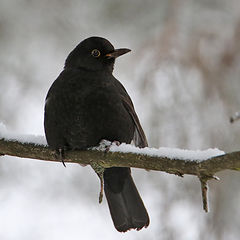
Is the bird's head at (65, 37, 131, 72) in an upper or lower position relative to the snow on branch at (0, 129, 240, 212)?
upper

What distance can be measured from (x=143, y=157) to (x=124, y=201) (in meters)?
1.35

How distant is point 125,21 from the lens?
20.0ft

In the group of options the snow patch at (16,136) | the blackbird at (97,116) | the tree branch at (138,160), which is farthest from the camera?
the blackbird at (97,116)

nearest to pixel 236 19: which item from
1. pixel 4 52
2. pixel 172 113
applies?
pixel 172 113

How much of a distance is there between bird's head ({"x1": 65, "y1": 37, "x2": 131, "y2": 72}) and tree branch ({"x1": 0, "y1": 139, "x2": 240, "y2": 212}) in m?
0.95

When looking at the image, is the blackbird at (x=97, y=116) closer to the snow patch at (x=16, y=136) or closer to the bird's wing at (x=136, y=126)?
the bird's wing at (x=136, y=126)

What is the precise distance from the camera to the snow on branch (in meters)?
3.23

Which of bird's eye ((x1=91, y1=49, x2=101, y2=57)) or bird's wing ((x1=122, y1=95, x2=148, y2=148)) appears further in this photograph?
bird's eye ((x1=91, y1=49, x2=101, y2=57))

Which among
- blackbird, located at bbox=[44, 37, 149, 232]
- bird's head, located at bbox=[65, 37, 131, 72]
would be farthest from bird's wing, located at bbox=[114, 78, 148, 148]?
bird's head, located at bbox=[65, 37, 131, 72]

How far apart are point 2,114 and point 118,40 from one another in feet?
5.20

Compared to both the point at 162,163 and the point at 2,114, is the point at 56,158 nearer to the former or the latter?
the point at 162,163

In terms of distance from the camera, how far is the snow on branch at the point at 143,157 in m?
3.23

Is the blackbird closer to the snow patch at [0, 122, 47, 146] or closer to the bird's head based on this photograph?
the bird's head

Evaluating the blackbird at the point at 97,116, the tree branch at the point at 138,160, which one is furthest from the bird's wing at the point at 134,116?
the tree branch at the point at 138,160
